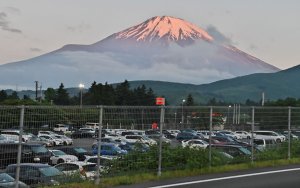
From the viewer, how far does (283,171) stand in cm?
1217

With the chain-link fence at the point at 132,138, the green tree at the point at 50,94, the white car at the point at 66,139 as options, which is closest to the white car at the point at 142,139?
the chain-link fence at the point at 132,138

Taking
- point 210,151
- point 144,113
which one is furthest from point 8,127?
point 210,151

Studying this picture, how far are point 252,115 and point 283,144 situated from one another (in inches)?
92.9

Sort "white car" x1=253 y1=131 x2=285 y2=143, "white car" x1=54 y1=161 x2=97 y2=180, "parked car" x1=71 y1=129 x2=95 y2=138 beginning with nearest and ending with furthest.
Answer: "parked car" x1=71 y1=129 x2=95 y2=138
"white car" x1=54 y1=161 x2=97 y2=180
"white car" x1=253 y1=131 x2=285 y2=143

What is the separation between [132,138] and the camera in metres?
11.2

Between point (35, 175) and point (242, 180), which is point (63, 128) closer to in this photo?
point (35, 175)

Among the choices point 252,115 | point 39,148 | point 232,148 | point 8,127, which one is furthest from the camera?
point 232,148

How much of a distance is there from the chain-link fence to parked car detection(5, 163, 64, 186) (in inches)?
0.5

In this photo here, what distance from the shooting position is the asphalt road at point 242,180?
10055 millimetres

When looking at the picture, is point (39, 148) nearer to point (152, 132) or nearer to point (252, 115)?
point (152, 132)

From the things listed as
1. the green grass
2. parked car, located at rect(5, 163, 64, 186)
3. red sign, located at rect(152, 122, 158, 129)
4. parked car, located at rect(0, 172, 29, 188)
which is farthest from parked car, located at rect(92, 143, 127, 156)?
parked car, located at rect(0, 172, 29, 188)

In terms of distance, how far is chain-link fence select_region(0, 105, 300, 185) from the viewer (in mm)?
8805

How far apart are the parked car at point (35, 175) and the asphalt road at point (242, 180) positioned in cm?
159

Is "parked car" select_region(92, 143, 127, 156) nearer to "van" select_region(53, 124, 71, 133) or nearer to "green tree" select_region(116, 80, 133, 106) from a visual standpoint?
"van" select_region(53, 124, 71, 133)
